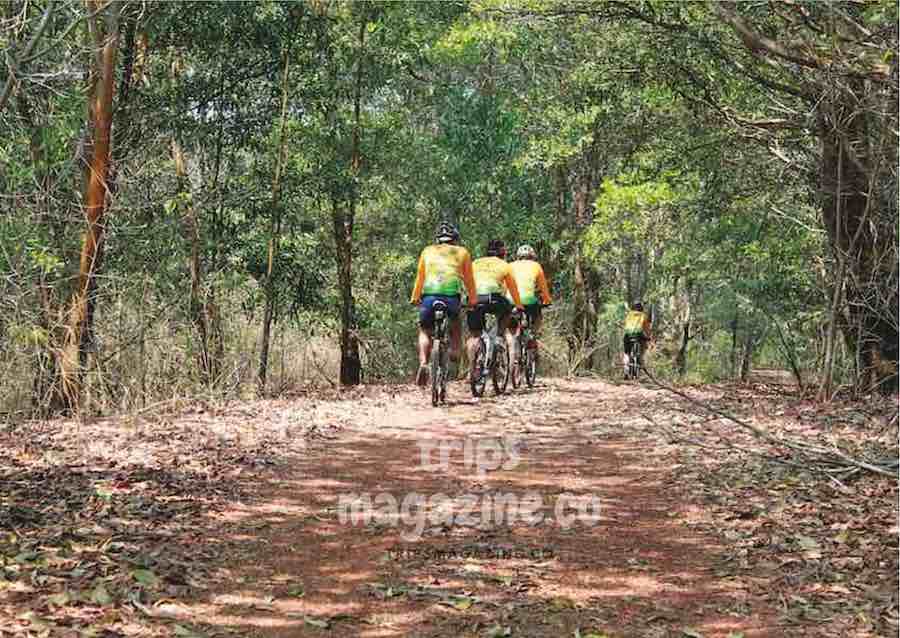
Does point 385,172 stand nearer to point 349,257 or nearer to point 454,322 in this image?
point 349,257

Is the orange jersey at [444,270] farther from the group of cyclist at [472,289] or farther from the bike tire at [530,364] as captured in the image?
the bike tire at [530,364]

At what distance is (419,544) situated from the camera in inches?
229

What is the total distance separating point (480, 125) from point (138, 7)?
10009mm

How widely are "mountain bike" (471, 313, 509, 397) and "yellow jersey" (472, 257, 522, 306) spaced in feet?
1.62

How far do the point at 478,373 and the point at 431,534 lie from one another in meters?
6.97

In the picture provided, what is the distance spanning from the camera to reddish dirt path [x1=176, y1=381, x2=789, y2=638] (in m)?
4.66

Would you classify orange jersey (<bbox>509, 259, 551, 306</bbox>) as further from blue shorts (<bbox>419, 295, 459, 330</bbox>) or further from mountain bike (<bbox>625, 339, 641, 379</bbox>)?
mountain bike (<bbox>625, 339, 641, 379</bbox>)

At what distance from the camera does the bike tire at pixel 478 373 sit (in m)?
12.9

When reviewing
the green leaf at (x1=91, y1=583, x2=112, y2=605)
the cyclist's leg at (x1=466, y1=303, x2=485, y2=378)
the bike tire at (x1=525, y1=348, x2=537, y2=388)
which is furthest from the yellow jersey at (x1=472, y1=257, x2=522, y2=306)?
the green leaf at (x1=91, y1=583, x2=112, y2=605)

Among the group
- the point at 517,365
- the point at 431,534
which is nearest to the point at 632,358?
the point at 517,365

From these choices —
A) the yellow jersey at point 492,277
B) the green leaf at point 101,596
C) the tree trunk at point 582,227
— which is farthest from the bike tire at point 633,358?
the green leaf at point 101,596

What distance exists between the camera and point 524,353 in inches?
595

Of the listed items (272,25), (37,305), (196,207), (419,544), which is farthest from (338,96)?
(419,544)

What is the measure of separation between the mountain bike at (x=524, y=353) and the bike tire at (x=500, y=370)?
26 cm
